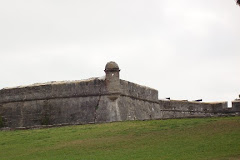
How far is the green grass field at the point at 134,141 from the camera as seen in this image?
18641 mm

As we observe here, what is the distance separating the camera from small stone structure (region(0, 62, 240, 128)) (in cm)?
3372

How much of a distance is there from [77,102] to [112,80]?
336 centimetres

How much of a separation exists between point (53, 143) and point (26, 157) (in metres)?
2.71

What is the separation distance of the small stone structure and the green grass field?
565 centimetres

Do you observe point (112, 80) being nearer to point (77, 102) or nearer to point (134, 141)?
point (77, 102)

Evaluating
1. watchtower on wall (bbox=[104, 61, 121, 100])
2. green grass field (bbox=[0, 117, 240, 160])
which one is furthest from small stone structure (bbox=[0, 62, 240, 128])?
green grass field (bbox=[0, 117, 240, 160])

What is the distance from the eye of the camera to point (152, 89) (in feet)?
136

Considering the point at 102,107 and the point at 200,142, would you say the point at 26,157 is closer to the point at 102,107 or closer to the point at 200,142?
the point at 200,142

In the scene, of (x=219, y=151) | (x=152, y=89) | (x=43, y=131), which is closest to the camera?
(x=219, y=151)

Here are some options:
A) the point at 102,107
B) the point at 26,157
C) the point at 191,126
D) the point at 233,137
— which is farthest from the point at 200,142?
the point at 102,107

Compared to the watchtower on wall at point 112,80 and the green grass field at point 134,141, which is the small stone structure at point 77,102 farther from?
the green grass field at point 134,141

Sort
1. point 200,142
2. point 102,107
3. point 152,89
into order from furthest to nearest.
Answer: point 152,89 < point 102,107 < point 200,142

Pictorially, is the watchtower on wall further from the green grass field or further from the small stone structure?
the green grass field

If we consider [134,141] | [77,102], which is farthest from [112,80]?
[134,141]
